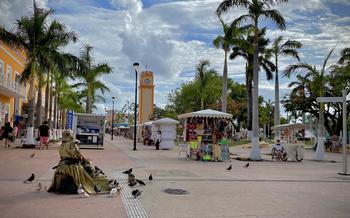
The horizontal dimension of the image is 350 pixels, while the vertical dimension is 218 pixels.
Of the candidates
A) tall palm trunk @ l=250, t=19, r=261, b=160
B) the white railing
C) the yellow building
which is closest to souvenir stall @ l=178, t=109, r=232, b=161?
tall palm trunk @ l=250, t=19, r=261, b=160

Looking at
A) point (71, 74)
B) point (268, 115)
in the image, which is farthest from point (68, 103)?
point (268, 115)

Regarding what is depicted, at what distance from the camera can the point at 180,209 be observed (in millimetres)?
7672

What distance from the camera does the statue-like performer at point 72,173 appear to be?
8.88 meters

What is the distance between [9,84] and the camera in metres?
36.6

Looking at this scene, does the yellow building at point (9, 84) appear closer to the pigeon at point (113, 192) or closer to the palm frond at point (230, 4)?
the palm frond at point (230, 4)

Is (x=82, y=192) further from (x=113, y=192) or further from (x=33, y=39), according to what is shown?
(x=33, y=39)

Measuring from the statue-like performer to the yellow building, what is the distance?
27.2m

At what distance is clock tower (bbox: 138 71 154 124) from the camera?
6562 cm

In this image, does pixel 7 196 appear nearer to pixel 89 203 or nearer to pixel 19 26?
pixel 89 203

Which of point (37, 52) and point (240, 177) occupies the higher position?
point (37, 52)

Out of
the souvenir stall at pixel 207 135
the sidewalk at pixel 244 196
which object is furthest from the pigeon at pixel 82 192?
the souvenir stall at pixel 207 135

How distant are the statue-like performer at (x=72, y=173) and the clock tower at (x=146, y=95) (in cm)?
5636

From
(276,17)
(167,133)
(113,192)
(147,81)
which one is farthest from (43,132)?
(147,81)

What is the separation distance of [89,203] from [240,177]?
6646 millimetres
